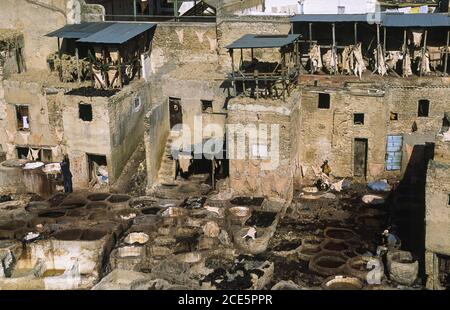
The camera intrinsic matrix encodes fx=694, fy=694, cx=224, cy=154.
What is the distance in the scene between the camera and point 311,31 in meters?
37.8

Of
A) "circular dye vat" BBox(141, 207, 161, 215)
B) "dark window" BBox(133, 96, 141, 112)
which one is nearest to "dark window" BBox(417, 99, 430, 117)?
"circular dye vat" BBox(141, 207, 161, 215)

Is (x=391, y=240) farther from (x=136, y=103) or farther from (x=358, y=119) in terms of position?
(x=136, y=103)

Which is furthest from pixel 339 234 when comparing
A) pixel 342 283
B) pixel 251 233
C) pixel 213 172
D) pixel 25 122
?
pixel 25 122

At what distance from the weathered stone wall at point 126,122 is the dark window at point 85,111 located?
1332 mm

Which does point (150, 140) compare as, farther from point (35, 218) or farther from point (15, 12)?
point (15, 12)

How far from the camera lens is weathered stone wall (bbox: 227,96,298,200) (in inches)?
1300

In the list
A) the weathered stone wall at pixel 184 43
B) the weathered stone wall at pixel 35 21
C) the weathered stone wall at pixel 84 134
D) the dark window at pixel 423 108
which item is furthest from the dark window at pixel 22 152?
the dark window at pixel 423 108

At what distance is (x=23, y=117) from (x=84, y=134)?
16.4ft

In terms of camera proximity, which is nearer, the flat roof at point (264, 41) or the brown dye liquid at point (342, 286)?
the brown dye liquid at point (342, 286)

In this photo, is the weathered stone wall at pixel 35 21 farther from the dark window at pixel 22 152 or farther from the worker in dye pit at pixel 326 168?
the worker in dye pit at pixel 326 168

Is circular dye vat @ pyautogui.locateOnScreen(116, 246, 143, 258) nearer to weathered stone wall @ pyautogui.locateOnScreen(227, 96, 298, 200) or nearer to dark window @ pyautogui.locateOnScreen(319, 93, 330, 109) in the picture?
weathered stone wall @ pyautogui.locateOnScreen(227, 96, 298, 200)

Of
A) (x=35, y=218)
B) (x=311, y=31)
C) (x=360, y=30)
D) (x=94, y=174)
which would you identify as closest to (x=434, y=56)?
(x=360, y=30)

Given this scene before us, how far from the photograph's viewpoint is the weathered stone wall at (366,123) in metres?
35.3

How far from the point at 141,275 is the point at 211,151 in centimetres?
1101
